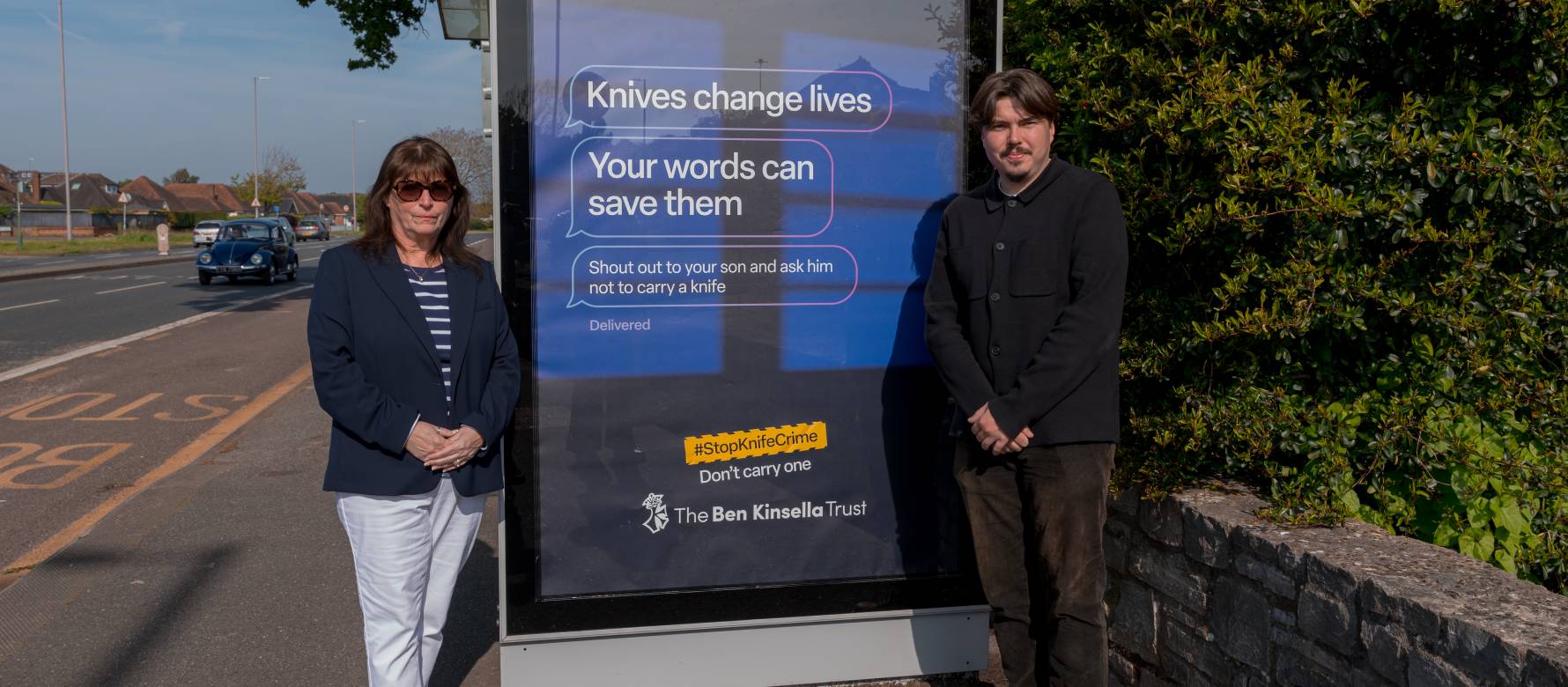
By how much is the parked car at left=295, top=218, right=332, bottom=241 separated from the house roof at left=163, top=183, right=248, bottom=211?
203 feet

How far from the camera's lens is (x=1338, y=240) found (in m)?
3.09

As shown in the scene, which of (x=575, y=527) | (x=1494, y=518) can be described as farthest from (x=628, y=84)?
(x=1494, y=518)

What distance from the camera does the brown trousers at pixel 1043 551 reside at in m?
3.12

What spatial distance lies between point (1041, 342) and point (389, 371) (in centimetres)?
177

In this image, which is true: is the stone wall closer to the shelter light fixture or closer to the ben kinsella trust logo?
the ben kinsella trust logo

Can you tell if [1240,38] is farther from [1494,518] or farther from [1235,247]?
Answer: [1494,518]

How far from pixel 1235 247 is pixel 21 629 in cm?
473

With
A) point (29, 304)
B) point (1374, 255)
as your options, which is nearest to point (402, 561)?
point (1374, 255)

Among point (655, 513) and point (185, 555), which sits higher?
point (655, 513)

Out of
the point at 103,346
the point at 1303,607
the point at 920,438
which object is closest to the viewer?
the point at 1303,607

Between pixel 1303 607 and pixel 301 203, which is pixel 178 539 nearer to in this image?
pixel 1303 607

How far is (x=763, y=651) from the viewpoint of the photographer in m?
3.65

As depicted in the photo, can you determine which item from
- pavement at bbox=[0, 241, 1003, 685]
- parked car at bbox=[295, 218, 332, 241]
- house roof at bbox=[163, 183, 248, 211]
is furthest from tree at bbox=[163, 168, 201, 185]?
pavement at bbox=[0, 241, 1003, 685]

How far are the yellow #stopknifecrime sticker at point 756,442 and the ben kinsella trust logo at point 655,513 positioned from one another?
0.15 meters
